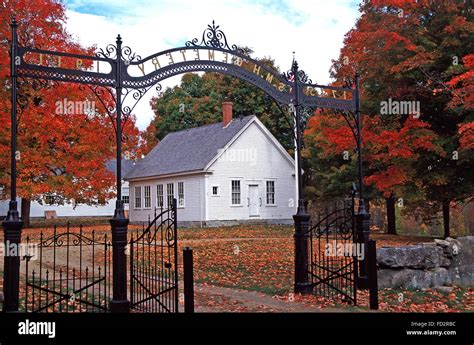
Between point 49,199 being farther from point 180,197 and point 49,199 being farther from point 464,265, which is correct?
point 464,265

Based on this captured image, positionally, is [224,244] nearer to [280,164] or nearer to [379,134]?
[379,134]

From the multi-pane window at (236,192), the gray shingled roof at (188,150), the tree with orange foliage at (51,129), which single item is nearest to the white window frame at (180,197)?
the gray shingled roof at (188,150)

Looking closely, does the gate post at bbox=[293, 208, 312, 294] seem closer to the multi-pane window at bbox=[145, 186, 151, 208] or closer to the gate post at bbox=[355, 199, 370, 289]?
the gate post at bbox=[355, 199, 370, 289]

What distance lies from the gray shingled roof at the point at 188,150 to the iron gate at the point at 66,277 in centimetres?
1200

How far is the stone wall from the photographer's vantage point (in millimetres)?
10977

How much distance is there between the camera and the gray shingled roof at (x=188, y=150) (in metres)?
31.0

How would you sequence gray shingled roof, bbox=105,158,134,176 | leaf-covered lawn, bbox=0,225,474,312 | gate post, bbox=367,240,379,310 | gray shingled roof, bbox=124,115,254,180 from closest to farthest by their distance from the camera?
gate post, bbox=367,240,379,310
leaf-covered lawn, bbox=0,225,474,312
gray shingled roof, bbox=124,115,254,180
gray shingled roof, bbox=105,158,134,176

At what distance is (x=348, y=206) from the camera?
1091 centimetres

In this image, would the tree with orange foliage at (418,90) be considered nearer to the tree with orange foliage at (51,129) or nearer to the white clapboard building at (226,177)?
the tree with orange foliage at (51,129)

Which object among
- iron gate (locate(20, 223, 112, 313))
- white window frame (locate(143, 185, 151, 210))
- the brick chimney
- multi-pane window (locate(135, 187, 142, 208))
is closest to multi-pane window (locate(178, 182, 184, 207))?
white window frame (locate(143, 185, 151, 210))

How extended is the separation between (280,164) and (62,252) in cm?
1827

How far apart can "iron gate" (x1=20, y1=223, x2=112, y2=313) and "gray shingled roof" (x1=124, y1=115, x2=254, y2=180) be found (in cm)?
1200

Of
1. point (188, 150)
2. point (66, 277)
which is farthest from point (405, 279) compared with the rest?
point (188, 150)

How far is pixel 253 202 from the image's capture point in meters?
32.0
